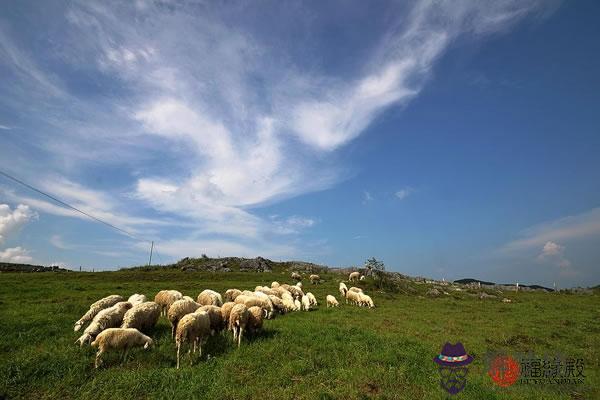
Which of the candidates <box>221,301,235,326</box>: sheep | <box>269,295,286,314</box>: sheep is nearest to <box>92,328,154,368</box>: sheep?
<box>221,301,235,326</box>: sheep

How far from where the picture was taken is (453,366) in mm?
13336

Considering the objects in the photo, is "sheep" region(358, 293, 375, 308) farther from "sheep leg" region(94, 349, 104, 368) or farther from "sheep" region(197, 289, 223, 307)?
"sheep leg" region(94, 349, 104, 368)

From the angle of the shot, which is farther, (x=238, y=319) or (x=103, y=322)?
(x=238, y=319)

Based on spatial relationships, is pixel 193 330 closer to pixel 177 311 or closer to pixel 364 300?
pixel 177 311

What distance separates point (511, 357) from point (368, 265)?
5285 cm

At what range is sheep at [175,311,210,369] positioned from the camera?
12.7 metres

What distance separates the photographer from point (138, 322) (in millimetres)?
14930

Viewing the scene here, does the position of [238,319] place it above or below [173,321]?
above

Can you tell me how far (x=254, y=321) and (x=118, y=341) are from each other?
565 centimetres

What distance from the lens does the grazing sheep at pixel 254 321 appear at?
1572 centimetres

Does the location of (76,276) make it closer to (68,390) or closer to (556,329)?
(68,390)

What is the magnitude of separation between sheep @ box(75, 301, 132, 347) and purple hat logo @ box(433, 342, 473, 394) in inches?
521

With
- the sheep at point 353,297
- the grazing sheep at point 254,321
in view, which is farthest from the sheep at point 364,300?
the grazing sheep at point 254,321

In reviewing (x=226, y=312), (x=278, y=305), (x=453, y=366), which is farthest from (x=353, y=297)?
(x=453, y=366)
